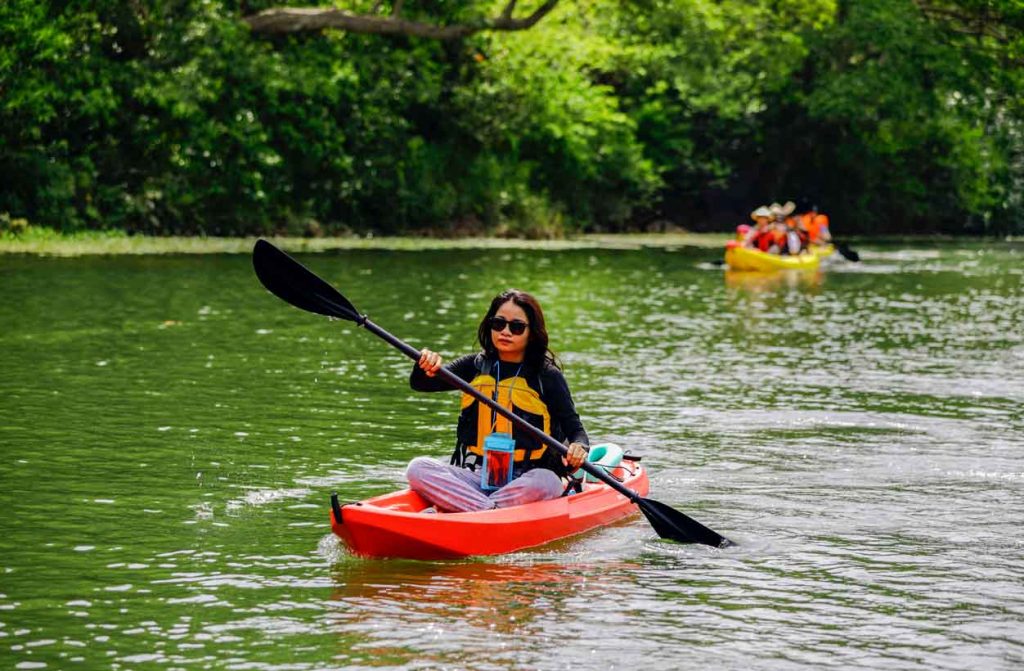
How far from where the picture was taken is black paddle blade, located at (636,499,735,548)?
28.9ft

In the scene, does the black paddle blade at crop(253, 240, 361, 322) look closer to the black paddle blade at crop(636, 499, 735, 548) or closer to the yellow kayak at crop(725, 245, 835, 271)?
the black paddle blade at crop(636, 499, 735, 548)

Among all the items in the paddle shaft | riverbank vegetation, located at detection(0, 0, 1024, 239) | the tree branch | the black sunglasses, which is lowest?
the paddle shaft

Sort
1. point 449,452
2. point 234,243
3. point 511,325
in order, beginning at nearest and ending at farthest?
point 511,325, point 449,452, point 234,243

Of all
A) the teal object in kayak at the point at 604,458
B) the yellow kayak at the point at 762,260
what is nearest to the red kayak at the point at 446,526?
the teal object in kayak at the point at 604,458

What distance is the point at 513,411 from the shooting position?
8875mm

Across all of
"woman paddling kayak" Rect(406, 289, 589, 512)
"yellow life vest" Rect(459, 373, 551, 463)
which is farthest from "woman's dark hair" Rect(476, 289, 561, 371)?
"yellow life vest" Rect(459, 373, 551, 463)

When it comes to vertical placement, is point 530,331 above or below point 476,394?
above

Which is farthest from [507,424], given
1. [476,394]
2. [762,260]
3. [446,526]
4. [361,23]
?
[361,23]

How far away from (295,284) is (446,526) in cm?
164

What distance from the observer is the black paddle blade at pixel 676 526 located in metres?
8.81

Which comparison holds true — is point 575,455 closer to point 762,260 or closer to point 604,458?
point 604,458

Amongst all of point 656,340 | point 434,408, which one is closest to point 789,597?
point 434,408

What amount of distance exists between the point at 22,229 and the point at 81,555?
22784 mm

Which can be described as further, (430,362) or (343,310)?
(343,310)
